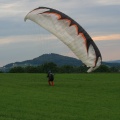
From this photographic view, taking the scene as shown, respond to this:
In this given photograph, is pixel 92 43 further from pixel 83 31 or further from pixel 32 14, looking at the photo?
pixel 32 14

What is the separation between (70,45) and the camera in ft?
64.5

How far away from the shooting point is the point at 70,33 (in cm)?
1955

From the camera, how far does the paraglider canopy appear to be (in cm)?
1881

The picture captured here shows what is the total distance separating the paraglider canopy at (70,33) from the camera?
1881 cm
